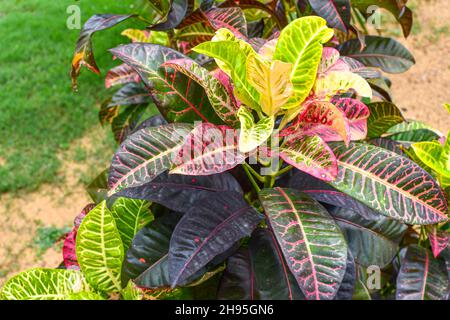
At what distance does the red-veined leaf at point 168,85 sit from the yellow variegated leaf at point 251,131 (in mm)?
116

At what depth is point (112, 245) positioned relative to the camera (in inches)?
38.9

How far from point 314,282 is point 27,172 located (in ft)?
→ 8.31

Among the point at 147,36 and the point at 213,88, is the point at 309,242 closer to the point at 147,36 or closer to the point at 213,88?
the point at 213,88

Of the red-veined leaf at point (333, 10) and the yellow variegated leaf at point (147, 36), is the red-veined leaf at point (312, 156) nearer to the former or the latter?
the red-veined leaf at point (333, 10)

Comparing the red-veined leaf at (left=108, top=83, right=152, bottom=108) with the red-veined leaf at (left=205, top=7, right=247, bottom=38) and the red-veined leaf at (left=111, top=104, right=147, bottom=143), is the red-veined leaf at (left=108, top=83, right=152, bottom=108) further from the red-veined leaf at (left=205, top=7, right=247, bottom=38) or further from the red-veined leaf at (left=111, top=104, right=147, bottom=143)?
the red-veined leaf at (left=205, top=7, right=247, bottom=38)

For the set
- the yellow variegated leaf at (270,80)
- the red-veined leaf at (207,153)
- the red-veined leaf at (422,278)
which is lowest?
the red-veined leaf at (422,278)

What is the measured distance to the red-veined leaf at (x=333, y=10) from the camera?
117cm

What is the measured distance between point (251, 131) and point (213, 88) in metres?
0.13

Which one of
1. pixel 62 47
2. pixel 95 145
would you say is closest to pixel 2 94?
pixel 62 47

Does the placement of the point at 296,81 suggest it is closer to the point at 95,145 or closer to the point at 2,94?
the point at 95,145

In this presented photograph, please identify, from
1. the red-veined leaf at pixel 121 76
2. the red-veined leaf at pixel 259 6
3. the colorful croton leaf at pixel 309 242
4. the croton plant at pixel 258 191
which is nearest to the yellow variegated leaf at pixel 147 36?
the red-veined leaf at pixel 121 76

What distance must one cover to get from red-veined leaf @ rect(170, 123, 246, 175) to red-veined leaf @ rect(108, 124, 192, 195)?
8cm

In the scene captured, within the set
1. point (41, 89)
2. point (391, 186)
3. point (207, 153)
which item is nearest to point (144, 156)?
point (207, 153)

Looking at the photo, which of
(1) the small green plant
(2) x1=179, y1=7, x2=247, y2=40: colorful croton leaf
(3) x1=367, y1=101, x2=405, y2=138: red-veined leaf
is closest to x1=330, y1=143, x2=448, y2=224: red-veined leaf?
(3) x1=367, y1=101, x2=405, y2=138: red-veined leaf
